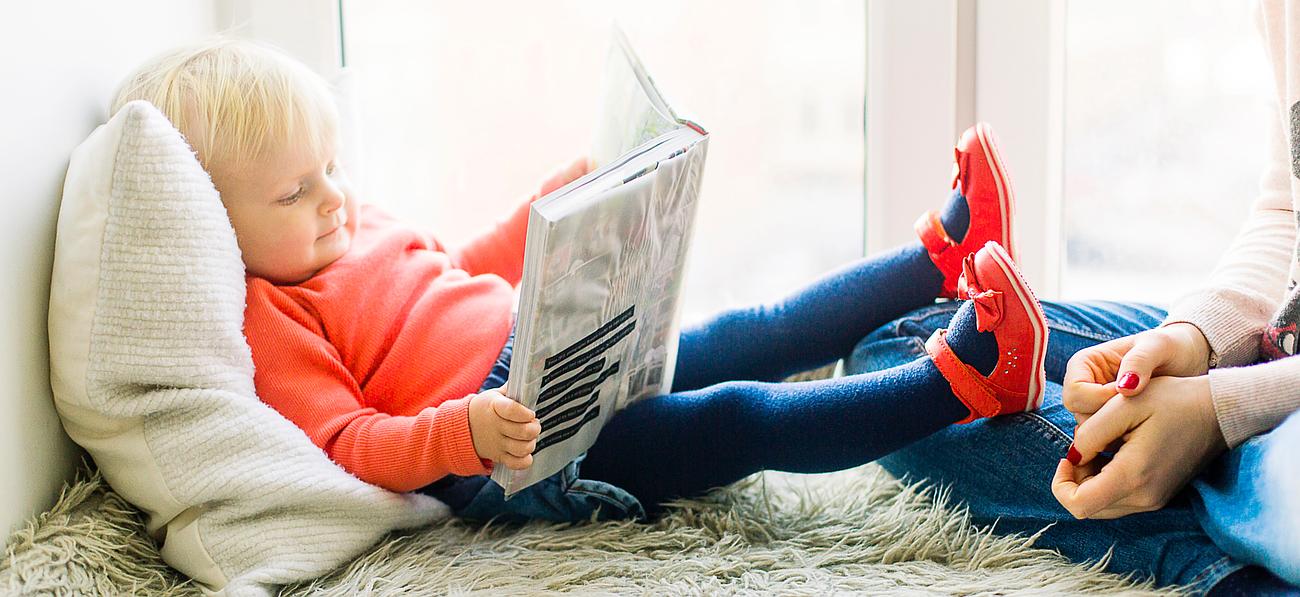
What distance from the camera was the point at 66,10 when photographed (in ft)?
2.66

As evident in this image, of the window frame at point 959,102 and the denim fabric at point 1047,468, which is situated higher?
the window frame at point 959,102

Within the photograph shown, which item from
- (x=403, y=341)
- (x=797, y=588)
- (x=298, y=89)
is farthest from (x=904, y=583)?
(x=298, y=89)

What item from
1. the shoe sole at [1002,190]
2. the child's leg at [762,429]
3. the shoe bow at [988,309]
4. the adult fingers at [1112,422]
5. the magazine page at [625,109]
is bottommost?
the child's leg at [762,429]

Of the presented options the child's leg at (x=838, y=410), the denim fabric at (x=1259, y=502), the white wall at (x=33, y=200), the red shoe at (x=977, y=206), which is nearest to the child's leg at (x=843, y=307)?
the red shoe at (x=977, y=206)

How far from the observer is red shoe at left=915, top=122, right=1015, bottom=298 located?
970mm

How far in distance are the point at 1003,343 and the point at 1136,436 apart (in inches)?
5.3

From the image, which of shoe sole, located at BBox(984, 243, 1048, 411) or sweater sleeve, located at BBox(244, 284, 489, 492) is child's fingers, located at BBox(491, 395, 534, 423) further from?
shoe sole, located at BBox(984, 243, 1048, 411)

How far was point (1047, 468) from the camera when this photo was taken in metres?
0.81

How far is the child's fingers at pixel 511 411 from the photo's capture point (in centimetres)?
77

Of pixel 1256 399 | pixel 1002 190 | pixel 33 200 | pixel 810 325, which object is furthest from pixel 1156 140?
pixel 33 200

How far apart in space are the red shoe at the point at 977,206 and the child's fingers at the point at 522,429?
449mm

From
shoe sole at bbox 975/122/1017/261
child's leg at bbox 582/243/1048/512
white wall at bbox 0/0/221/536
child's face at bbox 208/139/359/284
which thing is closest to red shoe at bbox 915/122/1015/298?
shoe sole at bbox 975/122/1017/261

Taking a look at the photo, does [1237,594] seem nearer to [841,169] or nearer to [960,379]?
[960,379]

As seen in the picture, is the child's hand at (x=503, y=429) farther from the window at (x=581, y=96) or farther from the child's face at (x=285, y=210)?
the window at (x=581, y=96)
